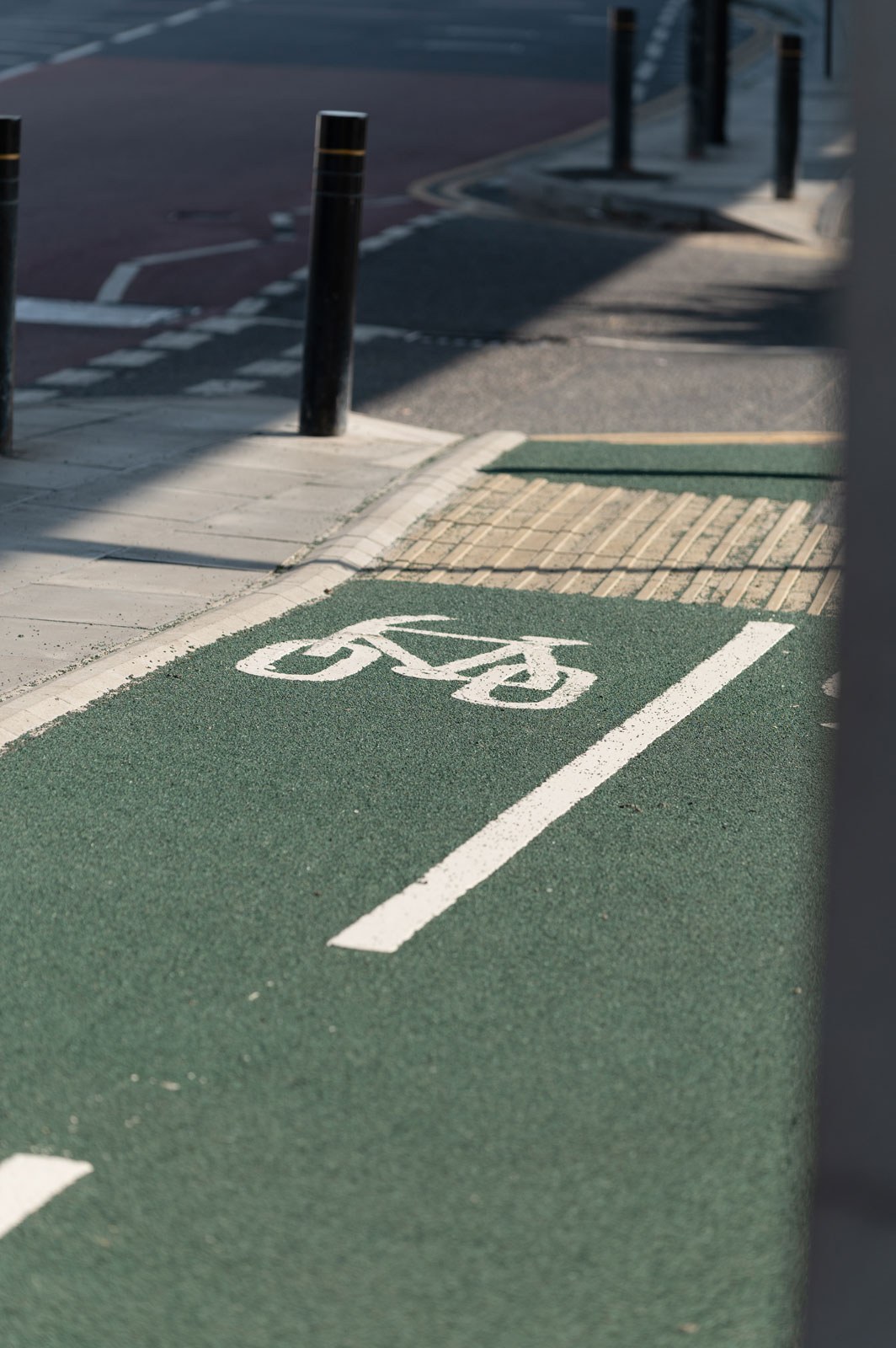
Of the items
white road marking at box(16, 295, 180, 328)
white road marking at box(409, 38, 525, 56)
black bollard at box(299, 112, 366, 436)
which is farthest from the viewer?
white road marking at box(409, 38, 525, 56)

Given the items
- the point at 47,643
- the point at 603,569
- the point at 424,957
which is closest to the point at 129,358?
the point at 603,569

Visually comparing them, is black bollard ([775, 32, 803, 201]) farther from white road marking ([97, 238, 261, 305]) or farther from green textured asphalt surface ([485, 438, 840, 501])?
green textured asphalt surface ([485, 438, 840, 501])

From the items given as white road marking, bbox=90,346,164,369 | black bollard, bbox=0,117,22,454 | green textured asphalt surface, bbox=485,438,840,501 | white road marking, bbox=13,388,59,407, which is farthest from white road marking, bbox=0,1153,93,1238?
white road marking, bbox=90,346,164,369

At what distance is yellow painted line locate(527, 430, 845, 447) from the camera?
10.5 metres

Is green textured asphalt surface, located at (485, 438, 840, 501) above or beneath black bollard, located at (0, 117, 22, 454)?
beneath

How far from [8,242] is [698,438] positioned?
3901mm

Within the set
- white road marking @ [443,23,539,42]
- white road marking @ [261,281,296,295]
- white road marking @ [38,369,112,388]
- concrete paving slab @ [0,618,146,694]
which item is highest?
white road marking @ [443,23,539,42]

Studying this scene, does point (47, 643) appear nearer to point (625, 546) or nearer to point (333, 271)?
point (625, 546)

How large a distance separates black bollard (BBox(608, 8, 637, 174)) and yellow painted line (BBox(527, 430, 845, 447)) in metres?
10.4

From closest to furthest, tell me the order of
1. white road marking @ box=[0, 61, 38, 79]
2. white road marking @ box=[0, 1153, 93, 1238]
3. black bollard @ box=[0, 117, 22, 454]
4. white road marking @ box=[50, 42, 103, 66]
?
white road marking @ box=[0, 1153, 93, 1238]
black bollard @ box=[0, 117, 22, 454]
white road marking @ box=[0, 61, 38, 79]
white road marking @ box=[50, 42, 103, 66]

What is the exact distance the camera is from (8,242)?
8.92m

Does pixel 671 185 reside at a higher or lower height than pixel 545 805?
higher

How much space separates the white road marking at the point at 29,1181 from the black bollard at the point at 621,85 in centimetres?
1827

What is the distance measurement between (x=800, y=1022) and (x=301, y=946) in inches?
44.4
